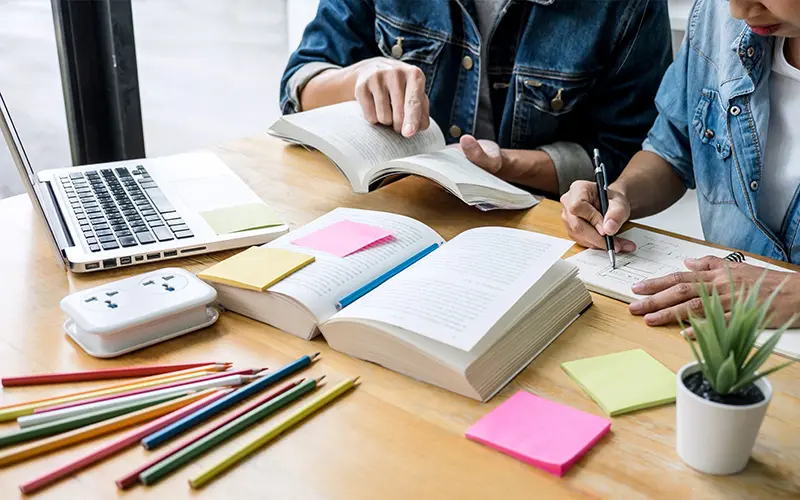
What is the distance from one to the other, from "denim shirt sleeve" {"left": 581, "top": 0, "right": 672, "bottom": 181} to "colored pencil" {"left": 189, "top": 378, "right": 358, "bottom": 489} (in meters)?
0.99

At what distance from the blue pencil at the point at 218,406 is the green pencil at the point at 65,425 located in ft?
0.14

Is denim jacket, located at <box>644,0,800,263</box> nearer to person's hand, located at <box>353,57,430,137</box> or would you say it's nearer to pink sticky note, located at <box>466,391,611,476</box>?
person's hand, located at <box>353,57,430,137</box>

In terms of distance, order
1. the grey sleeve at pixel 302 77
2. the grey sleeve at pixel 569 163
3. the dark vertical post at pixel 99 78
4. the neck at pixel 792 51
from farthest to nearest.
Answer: the dark vertical post at pixel 99 78 → the grey sleeve at pixel 302 77 → the grey sleeve at pixel 569 163 → the neck at pixel 792 51

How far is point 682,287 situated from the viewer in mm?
933

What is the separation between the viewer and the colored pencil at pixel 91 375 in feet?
2.52

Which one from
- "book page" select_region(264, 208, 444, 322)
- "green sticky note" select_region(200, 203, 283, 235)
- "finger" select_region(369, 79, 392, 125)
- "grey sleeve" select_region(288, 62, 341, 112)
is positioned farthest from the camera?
"grey sleeve" select_region(288, 62, 341, 112)

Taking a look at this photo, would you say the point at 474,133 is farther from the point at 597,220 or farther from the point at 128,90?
the point at 128,90

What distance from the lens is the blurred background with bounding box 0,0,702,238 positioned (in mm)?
2111

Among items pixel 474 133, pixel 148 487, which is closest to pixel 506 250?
pixel 148 487

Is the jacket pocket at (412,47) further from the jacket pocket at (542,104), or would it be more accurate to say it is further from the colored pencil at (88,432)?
the colored pencil at (88,432)

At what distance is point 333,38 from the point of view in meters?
1.69

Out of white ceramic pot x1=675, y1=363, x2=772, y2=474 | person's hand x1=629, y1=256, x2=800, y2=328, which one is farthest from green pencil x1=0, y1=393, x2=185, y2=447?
person's hand x1=629, y1=256, x2=800, y2=328

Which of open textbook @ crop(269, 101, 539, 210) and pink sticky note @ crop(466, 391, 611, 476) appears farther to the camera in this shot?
open textbook @ crop(269, 101, 539, 210)

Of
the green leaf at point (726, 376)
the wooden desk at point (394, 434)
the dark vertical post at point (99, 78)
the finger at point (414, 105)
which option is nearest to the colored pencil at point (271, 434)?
the wooden desk at point (394, 434)
